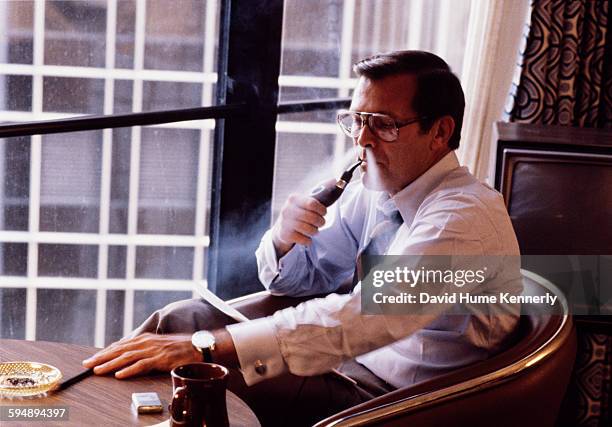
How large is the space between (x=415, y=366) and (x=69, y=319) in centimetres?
125

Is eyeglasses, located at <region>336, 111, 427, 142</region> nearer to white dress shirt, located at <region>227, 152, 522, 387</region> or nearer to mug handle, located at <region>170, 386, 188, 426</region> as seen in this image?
white dress shirt, located at <region>227, 152, 522, 387</region>

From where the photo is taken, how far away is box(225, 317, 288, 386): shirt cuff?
1483 mm

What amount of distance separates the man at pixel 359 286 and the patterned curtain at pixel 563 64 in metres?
1.07

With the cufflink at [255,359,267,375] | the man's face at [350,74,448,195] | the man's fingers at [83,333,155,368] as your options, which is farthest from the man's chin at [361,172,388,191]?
the man's fingers at [83,333,155,368]

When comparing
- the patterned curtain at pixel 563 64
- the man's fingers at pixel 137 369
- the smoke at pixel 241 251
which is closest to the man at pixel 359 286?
the man's fingers at pixel 137 369

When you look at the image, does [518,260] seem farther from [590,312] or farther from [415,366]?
[590,312]

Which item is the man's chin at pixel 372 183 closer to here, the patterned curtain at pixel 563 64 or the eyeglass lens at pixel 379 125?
the eyeglass lens at pixel 379 125

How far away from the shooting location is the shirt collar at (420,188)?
5.88 feet

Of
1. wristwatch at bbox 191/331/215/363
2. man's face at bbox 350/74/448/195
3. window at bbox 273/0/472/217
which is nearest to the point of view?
wristwatch at bbox 191/331/215/363

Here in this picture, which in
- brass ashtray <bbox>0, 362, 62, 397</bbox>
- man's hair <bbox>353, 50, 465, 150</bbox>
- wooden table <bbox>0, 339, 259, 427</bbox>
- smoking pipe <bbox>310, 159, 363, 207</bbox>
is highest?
man's hair <bbox>353, 50, 465, 150</bbox>

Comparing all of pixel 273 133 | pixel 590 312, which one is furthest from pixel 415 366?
pixel 273 133

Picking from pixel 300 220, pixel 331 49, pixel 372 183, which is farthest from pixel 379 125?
pixel 331 49

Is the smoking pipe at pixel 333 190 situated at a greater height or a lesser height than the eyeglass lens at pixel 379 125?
lesser

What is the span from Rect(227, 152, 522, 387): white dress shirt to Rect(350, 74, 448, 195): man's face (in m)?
0.03
